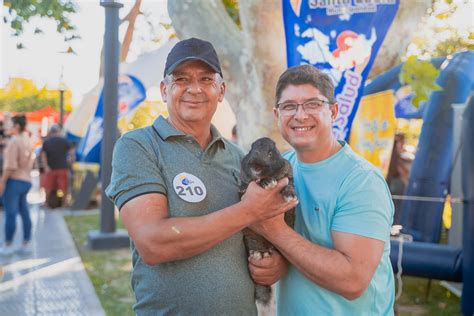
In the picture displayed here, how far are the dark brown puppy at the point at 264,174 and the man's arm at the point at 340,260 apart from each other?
20 cm

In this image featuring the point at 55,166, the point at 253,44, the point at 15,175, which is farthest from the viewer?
the point at 55,166

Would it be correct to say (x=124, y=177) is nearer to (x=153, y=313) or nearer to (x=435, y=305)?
(x=153, y=313)

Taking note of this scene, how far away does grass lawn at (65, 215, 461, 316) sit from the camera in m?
6.28

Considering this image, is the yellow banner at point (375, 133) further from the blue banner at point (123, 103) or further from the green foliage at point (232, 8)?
the blue banner at point (123, 103)

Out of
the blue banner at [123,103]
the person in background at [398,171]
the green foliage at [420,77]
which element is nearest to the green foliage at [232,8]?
the green foliage at [420,77]

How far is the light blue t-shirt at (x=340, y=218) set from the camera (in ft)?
6.79

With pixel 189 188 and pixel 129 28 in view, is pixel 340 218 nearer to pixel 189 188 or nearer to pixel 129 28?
pixel 189 188

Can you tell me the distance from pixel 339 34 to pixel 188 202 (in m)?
2.61

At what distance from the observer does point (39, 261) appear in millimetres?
7898

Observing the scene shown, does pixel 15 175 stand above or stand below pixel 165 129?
below

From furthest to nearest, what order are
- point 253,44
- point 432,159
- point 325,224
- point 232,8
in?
point 432,159, point 232,8, point 253,44, point 325,224

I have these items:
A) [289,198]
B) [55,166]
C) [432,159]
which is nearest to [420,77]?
[289,198]

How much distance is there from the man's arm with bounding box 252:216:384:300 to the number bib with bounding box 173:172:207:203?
42cm

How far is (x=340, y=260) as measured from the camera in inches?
79.6
